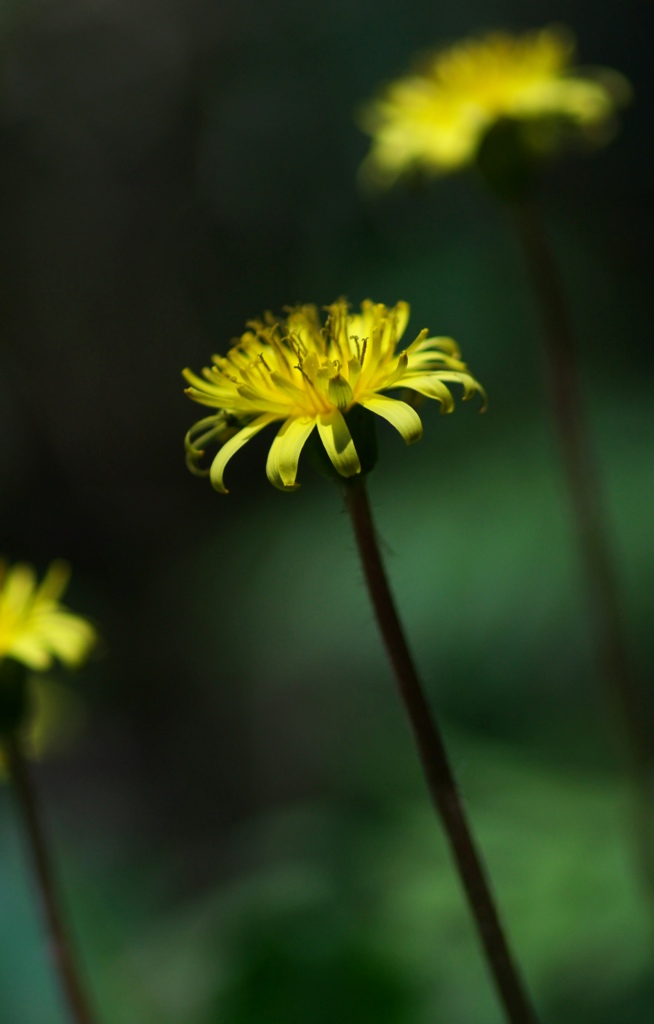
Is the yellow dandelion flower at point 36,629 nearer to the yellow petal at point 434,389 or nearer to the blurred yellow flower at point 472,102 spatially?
the yellow petal at point 434,389

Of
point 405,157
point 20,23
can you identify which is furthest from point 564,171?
point 405,157

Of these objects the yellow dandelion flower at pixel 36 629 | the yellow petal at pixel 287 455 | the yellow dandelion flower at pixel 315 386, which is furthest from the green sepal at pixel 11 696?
the yellow petal at pixel 287 455

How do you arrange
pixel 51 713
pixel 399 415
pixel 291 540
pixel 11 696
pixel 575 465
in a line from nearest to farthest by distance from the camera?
pixel 399 415 < pixel 11 696 < pixel 575 465 < pixel 51 713 < pixel 291 540

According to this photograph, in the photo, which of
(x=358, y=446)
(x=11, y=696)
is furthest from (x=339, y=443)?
(x=11, y=696)

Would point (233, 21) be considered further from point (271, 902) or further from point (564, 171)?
point (271, 902)

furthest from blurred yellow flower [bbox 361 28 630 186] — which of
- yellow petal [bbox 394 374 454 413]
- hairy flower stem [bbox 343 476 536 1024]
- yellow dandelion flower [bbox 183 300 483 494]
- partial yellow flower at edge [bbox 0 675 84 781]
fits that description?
partial yellow flower at edge [bbox 0 675 84 781]

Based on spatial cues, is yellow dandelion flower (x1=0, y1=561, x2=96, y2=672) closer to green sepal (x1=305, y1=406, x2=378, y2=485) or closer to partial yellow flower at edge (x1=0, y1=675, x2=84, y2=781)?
green sepal (x1=305, y1=406, x2=378, y2=485)

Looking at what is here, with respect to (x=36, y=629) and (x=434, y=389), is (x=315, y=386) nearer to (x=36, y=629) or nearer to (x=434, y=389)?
(x=434, y=389)
